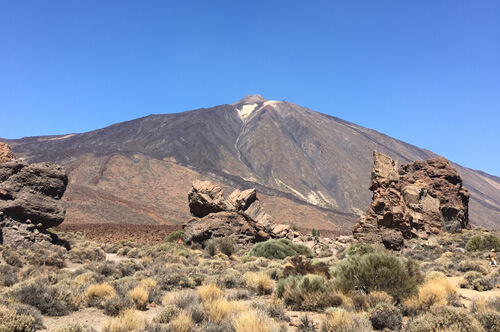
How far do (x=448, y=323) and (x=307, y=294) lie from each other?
354 cm

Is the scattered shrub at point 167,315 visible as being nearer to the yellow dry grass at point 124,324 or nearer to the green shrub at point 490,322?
the yellow dry grass at point 124,324

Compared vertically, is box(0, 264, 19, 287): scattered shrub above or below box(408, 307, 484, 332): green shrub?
below

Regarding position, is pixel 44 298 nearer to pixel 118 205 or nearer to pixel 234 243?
pixel 234 243

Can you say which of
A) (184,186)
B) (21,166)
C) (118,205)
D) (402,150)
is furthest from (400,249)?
(402,150)

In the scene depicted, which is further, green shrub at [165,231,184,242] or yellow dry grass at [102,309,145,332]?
green shrub at [165,231,184,242]

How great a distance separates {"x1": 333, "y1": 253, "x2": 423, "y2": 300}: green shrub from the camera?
7.70 m

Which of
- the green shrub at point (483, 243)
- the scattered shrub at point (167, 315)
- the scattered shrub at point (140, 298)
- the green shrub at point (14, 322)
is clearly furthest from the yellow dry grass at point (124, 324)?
the green shrub at point (483, 243)

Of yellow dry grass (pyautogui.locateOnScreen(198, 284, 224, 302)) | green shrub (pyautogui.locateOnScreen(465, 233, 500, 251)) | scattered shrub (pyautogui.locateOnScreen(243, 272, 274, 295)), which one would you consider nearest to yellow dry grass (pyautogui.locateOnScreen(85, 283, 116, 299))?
yellow dry grass (pyautogui.locateOnScreen(198, 284, 224, 302))

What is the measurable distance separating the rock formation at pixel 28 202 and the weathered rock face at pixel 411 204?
21.0m

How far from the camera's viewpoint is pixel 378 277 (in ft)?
26.0

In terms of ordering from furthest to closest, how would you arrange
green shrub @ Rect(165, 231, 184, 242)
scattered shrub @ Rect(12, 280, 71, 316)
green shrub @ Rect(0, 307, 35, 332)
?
green shrub @ Rect(165, 231, 184, 242) → scattered shrub @ Rect(12, 280, 71, 316) → green shrub @ Rect(0, 307, 35, 332)

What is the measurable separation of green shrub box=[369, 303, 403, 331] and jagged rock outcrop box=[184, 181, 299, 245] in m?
17.4

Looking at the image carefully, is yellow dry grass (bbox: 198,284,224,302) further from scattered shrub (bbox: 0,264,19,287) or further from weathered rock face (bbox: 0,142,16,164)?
weathered rock face (bbox: 0,142,16,164)

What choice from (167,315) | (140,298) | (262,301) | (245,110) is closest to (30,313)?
(140,298)
